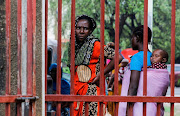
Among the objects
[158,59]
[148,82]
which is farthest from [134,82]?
[158,59]

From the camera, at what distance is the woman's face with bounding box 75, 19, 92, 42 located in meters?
4.24

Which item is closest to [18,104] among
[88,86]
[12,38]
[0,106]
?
[0,106]

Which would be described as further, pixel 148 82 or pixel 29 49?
pixel 148 82

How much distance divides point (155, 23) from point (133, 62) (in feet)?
62.8

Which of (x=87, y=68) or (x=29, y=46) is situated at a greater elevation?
(x=29, y=46)

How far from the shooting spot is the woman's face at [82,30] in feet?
13.9

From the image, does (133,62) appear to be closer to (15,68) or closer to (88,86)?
(88,86)

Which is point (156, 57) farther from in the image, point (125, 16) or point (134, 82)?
point (125, 16)

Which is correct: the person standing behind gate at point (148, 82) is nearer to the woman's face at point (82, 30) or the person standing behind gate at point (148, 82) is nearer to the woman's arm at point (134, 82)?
the woman's arm at point (134, 82)

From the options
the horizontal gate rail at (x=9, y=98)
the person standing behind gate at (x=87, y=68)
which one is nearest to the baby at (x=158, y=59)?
the person standing behind gate at (x=87, y=68)

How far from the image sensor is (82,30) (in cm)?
425

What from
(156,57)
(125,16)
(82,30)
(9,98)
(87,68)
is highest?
(125,16)

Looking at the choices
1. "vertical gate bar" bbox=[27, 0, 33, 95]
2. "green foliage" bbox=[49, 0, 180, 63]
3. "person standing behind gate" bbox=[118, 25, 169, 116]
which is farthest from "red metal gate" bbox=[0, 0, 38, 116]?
"green foliage" bbox=[49, 0, 180, 63]

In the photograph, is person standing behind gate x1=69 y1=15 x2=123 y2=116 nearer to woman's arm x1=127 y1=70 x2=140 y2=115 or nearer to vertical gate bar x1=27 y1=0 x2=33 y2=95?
woman's arm x1=127 y1=70 x2=140 y2=115
